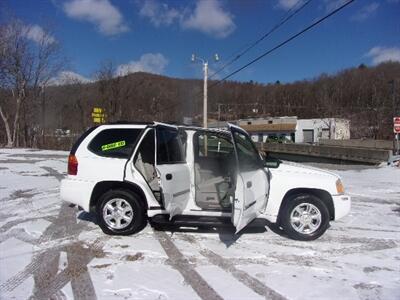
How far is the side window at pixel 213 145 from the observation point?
6973 millimetres

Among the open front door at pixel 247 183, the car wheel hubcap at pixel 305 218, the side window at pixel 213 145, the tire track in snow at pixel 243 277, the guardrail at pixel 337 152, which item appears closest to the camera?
the tire track in snow at pixel 243 277

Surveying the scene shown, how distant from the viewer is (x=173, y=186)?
6.32 metres

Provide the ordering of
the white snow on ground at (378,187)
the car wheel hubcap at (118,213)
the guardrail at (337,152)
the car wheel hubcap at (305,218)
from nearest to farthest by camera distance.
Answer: the car wheel hubcap at (305,218)
the car wheel hubcap at (118,213)
the white snow on ground at (378,187)
the guardrail at (337,152)

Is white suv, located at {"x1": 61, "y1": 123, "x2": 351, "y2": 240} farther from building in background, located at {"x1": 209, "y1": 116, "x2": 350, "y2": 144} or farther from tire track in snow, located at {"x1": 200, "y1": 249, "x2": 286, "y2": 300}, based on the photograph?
building in background, located at {"x1": 209, "y1": 116, "x2": 350, "y2": 144}

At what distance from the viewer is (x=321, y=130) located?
86.9 metres

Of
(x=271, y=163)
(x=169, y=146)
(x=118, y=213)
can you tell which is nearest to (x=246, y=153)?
(x=271, y=163)

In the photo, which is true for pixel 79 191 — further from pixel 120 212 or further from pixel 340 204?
pixel 340 204

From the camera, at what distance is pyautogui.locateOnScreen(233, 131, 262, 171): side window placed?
5.96 metres

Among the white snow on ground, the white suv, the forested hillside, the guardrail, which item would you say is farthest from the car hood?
the guardrail

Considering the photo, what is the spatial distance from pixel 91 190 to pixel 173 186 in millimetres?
1419

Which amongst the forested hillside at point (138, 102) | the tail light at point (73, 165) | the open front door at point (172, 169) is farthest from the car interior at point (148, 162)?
the forested hillside at point (138, 102)

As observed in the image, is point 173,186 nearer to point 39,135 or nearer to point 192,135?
point 192,135

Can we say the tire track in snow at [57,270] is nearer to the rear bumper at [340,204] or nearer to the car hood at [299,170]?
the car hood at [299,170]

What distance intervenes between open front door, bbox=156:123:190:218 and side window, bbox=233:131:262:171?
104 cm
